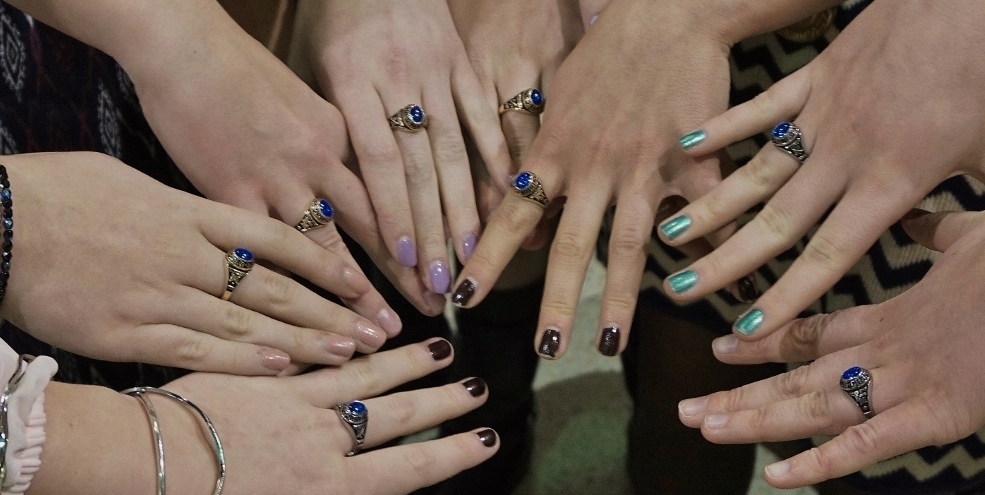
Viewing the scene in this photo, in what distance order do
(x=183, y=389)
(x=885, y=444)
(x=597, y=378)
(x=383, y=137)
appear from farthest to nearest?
1. (x=597, y=378)
2. (x=383, y=137)
3. (x=183, y=389)
4. (x=885, y=444)

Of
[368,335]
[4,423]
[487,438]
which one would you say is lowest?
[487,438]

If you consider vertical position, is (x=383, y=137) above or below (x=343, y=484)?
above

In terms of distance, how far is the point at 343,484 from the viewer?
729mm

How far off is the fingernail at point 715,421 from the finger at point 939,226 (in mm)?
244

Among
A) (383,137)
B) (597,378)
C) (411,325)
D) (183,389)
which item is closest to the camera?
(183,389)

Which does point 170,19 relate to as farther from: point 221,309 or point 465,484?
point 465,484

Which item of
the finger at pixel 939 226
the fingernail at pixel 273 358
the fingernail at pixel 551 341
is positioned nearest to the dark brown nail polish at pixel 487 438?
the fingernail at pixel 551 341

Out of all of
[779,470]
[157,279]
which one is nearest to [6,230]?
[157,279]

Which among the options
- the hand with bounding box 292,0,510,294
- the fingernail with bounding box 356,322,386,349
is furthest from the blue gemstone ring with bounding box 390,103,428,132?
the fingernail with bounding box 356,322,386,349

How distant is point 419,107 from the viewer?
857 mm

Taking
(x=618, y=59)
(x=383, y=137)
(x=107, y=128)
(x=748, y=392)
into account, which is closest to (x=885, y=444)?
(x=748, y=392)

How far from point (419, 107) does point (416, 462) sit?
0.37 metres

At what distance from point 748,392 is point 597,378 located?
0.77 meters

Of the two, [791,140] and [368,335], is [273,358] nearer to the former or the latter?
[368,335]
